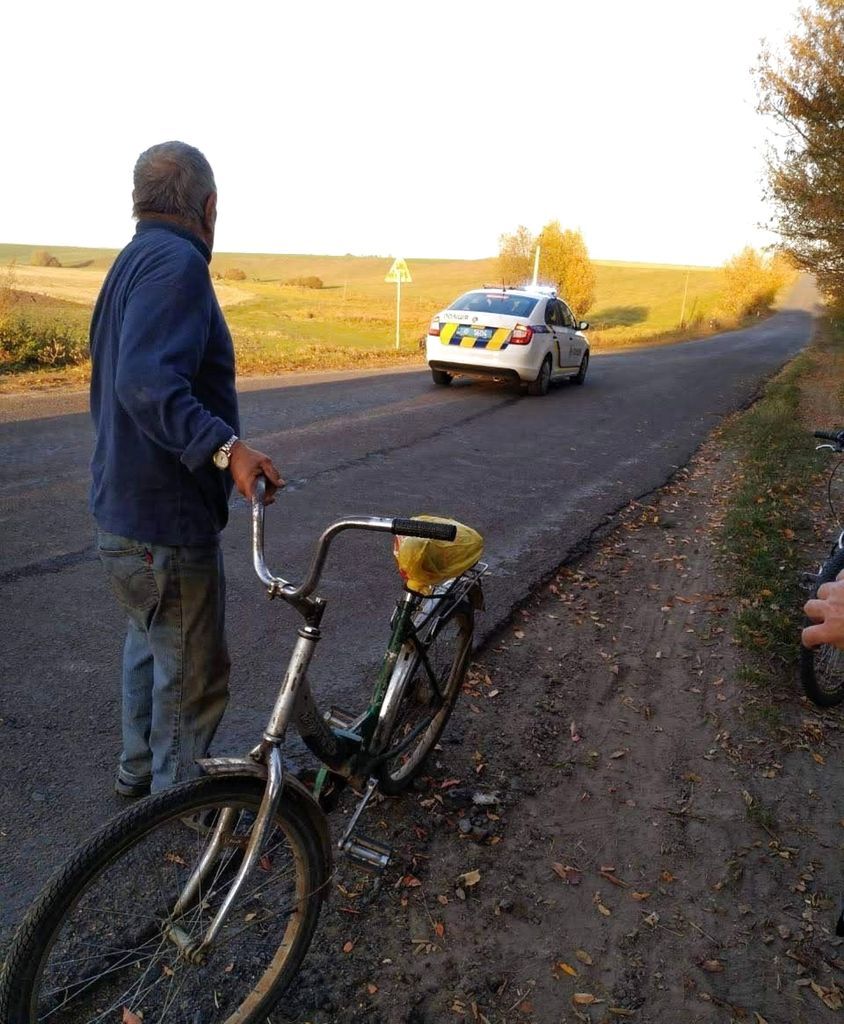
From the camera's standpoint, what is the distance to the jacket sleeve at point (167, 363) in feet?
7.45

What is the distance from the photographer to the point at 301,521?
6547 mm

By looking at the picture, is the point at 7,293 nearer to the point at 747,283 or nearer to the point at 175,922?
the point at 175,922

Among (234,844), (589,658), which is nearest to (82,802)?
(234,844)

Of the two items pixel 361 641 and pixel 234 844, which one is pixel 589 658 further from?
pixel 234 844

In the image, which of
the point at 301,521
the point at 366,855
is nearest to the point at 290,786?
the point at 366,855

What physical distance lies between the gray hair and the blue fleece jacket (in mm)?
60

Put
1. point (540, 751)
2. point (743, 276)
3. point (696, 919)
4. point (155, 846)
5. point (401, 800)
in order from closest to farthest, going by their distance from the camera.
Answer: point (155, 846) → point (696, 919) → point (401, 800) → point (540, 751) → point (743, 276)

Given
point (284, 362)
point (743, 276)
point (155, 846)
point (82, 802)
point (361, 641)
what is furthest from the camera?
point (743, 276)

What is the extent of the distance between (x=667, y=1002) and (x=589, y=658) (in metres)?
2.26

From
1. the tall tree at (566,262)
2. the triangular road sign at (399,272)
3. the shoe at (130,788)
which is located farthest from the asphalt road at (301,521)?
the tall tree at (566,262)

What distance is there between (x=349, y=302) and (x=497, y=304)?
49102 millimetres

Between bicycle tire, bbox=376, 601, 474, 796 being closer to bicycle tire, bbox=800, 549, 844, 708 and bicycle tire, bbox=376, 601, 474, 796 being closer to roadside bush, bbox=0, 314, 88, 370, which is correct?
bicycle tire, bbox=800, 549, 844, 708

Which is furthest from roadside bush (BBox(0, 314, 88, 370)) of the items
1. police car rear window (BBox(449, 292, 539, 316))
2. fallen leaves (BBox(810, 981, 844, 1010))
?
fallen leaves (BBox(810, 981, 844, 1010))

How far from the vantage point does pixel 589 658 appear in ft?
15.1
